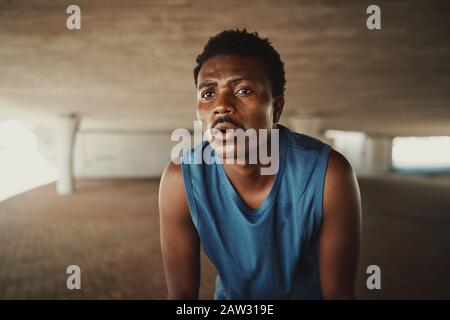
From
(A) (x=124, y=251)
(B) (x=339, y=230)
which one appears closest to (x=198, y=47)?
(A) (x=124, y=251)

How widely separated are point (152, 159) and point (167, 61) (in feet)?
69.4

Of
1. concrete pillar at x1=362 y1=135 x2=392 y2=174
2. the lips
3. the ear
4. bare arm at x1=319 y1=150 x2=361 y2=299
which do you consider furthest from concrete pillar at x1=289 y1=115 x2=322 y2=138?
concrete pillar at x1=362 y1=135 x2=392 y2=174

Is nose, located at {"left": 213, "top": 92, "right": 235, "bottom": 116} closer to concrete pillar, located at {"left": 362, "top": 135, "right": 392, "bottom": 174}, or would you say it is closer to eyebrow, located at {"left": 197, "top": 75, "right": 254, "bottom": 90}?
eyebrow, located at {"left": 197, "top": 75, "right": 254, "bottom": 90}

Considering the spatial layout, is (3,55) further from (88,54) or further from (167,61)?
(167,61)

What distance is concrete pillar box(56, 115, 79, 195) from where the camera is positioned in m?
17.2

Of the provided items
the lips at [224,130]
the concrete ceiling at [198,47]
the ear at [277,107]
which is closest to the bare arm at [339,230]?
the ear at [277,107]

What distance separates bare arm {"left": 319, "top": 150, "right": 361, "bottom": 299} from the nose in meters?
0.51

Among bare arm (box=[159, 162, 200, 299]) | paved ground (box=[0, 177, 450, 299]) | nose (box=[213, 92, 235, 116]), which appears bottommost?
paved ground (box=[0, 177, 450, 299])

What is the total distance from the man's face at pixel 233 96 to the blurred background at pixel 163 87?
3.71 m

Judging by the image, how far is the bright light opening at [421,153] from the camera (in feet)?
119

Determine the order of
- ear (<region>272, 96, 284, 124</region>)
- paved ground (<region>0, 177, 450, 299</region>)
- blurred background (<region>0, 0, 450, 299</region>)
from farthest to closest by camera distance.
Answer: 1. paved ground (<region>0, 177, 450, 299</region>)
2. blurred background (<region>0, 0, 450, 299</region>)
3. ear (<region>272, 96, 284, 124</region>)

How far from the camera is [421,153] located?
1485 inches

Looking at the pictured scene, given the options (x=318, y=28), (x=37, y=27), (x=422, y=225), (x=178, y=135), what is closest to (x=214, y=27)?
(x=318, y=28)

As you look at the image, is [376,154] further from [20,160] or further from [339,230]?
[339,230]
